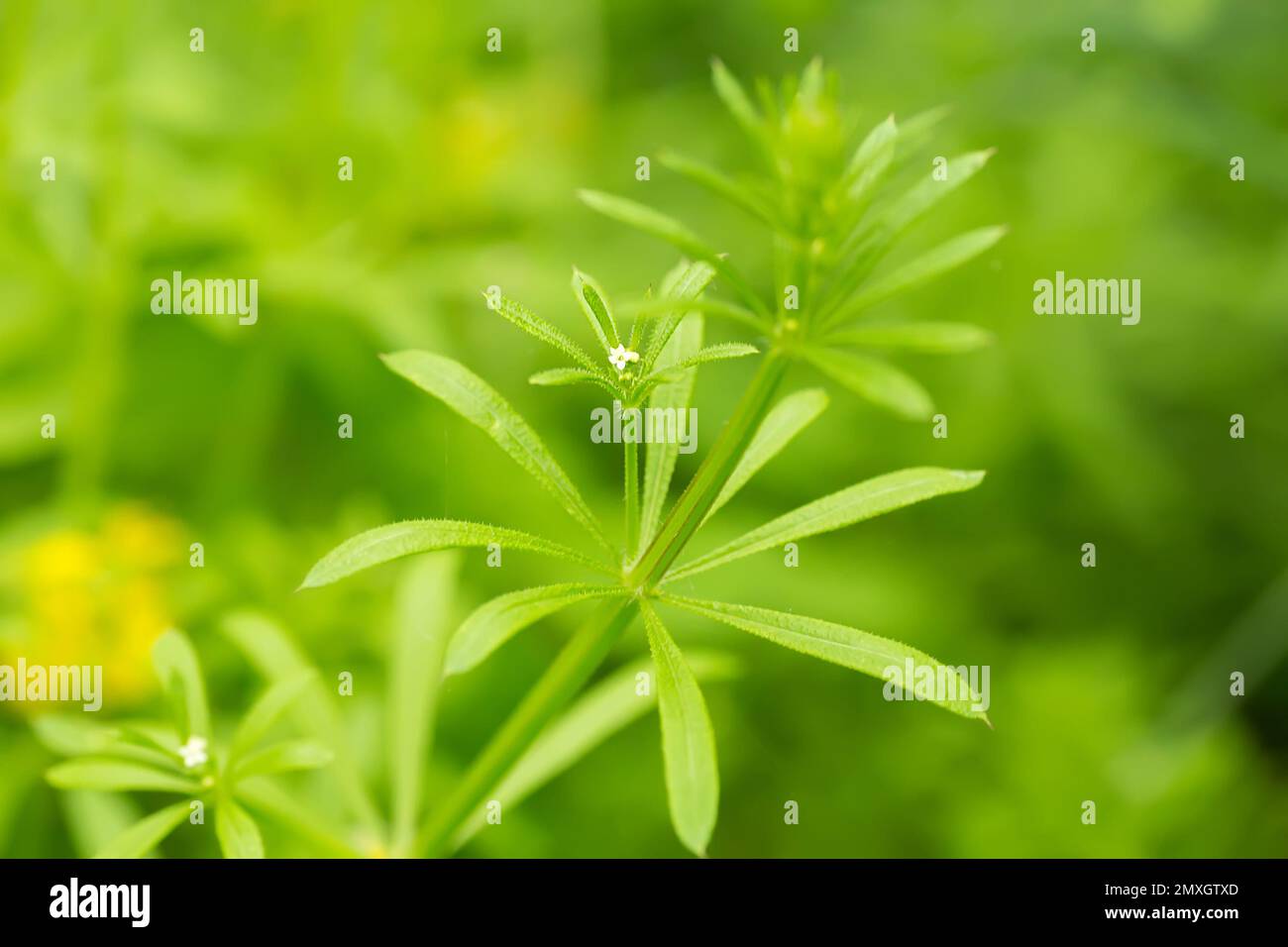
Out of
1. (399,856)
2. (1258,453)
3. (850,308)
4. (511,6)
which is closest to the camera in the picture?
(850,308)

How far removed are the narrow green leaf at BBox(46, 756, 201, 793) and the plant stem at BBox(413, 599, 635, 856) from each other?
39 centimetres

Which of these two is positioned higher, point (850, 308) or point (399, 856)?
point (850, 308)

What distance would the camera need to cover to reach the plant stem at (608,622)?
64.2 inches

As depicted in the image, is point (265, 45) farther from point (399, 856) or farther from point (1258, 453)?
point (1258, 453)

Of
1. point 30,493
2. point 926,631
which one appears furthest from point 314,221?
point 926,631

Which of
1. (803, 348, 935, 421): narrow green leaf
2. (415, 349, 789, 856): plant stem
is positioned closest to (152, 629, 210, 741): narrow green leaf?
(415, 349, 789, 856): plant stem

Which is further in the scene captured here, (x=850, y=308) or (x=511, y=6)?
(x=511, y=6)

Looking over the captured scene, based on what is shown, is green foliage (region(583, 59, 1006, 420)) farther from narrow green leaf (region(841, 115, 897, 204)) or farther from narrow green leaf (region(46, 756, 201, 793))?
narrow green leaf (region(46, 756, 201, 793))

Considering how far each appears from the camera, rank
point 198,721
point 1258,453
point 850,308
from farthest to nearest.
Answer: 1. point 1258,453
2. point 198,721
3. point 850,308

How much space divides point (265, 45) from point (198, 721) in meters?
3.39

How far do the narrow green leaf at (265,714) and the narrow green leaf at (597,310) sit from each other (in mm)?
723

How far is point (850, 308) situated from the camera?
1.59 metres

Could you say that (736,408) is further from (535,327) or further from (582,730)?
(582,730)
